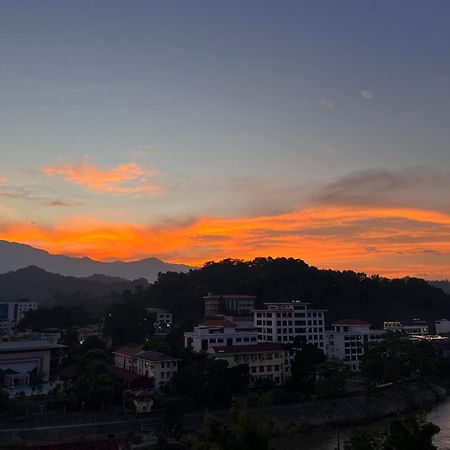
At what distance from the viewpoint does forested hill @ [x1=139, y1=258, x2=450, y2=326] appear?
80.8 meters

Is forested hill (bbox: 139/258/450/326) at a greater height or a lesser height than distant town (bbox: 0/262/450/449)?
greater

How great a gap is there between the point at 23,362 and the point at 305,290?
49406 millimetres

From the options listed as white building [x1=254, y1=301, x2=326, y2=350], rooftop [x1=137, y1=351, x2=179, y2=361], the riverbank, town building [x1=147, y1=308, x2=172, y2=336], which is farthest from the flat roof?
town building [x1=147, y1=308, x2=172, y2=336]

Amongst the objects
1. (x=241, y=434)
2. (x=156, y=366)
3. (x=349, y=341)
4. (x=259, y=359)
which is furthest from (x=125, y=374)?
(x=241, y=434)

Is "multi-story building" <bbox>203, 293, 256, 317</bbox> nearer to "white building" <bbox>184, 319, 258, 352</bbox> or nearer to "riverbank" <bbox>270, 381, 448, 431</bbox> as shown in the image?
"white building" <bbox>184, 319, 258, 352</bbox>

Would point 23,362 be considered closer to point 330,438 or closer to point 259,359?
point 259,359

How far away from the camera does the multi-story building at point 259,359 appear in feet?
141

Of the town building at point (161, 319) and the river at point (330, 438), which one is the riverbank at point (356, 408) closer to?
the river at point (330, 438)

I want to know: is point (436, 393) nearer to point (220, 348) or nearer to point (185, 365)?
point (220, 348)

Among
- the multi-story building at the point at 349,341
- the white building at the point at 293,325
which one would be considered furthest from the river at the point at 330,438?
the white building at the point at 293,325

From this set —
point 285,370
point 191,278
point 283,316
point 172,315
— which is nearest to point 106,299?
point 191,278

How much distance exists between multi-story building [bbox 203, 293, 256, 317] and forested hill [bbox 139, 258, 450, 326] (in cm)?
290

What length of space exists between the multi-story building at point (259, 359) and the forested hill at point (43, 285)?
119 meters

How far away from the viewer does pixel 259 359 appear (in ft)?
145
